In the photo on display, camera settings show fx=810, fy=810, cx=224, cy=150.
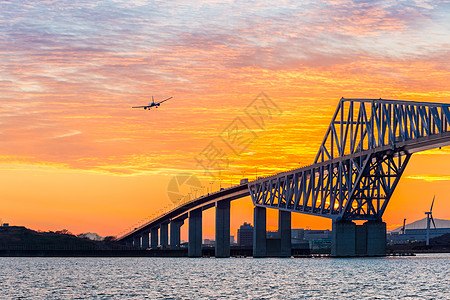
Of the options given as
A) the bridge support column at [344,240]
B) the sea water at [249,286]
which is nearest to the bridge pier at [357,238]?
the bridge support column at [344,240]

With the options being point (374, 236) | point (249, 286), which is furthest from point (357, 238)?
point (249, 286)

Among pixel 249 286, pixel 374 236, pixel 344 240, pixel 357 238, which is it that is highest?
pixel 374 236

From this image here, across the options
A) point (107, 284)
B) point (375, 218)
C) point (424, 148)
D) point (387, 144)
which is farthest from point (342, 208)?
point (107, 284)

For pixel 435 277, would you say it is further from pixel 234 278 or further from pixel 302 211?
pixel 302 211

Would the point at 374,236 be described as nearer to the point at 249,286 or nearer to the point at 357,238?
the point at 357,238

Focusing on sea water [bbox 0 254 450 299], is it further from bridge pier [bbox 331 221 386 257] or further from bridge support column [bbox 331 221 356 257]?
bridge pier [bbox 331 221 386 257]

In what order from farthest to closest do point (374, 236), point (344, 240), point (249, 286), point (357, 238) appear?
1. point (374, 236)
2. point (357, 238)
3. point (344, 240)
4. point (249, 286)

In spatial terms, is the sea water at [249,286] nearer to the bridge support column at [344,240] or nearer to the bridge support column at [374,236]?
the bridge support column at [344,240]
